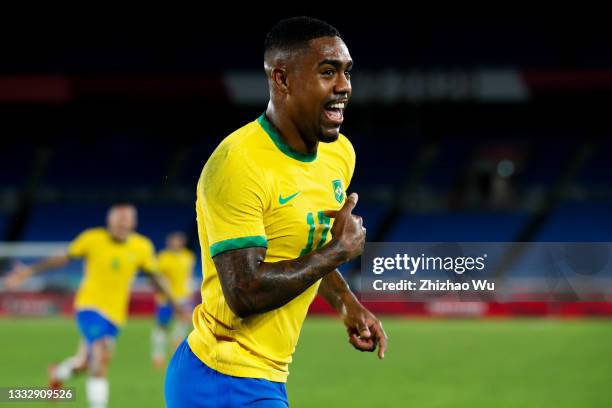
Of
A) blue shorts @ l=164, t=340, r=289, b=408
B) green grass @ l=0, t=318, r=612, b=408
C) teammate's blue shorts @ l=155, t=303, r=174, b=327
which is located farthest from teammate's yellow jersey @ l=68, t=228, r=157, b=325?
blue shorts @ l=164, t=340, r=289, b=408

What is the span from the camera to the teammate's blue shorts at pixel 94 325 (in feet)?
29.0

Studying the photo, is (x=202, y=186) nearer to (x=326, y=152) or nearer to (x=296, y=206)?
(x=296, y=206)

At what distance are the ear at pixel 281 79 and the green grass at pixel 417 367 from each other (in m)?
7.03

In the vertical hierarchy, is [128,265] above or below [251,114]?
below

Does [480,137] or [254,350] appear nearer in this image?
[254,350]

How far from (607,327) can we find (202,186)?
18.2 m

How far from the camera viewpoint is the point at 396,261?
4828 millimetres

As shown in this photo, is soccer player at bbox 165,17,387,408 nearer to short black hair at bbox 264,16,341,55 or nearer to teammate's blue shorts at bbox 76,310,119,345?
short black hair at bbox 264,16,341,55

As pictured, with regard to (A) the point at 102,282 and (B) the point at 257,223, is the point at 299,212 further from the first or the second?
(A) the point at 102,282

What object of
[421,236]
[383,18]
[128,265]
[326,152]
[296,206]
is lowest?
[296,206]

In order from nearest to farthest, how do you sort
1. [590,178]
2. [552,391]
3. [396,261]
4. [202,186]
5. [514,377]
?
[202,186]
[396,261]
[552,391]
[514,377]
[590,178]

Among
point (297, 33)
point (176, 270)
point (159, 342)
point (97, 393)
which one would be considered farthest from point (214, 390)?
point (176, 270)

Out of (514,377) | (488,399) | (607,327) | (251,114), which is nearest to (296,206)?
(488,399)

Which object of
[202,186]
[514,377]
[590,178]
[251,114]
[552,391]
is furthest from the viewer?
[590,178]
